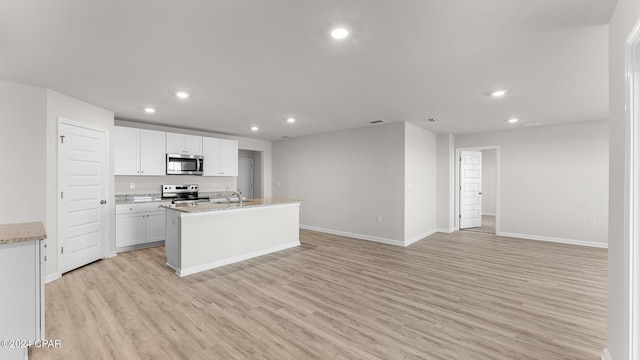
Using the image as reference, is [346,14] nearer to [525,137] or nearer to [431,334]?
[431,334]

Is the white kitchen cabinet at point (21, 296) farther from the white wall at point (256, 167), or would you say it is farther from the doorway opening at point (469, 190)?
the doorway opening at point (469, 190)

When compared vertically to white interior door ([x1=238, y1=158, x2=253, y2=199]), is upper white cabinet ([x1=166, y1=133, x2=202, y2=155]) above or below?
above

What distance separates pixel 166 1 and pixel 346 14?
114 cm

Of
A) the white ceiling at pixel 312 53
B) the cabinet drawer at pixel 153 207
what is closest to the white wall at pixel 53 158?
the white ceiling at pixel 312 53

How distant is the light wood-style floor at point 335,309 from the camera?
2.16 meters

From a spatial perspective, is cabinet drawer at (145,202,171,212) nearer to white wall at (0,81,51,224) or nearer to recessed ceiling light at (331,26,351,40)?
white wall at (0,81,51,224)

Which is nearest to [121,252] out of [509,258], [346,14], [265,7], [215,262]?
[215,262]

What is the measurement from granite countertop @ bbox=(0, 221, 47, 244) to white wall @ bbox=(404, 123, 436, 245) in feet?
16.7

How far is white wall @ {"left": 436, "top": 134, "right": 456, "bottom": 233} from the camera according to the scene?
268 inches

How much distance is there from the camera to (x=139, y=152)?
5.29 meters

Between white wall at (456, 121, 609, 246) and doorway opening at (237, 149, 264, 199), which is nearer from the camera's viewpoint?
white wall at (456, 121, 609, 246)

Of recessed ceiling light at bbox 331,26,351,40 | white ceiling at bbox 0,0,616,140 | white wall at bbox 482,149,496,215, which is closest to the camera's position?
white ceiling at bbox 0,0,616,140

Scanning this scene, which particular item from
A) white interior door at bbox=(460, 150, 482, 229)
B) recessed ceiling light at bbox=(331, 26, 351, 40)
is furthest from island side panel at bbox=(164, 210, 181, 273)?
white interior door at bbox=(460, 150, 482, 229)

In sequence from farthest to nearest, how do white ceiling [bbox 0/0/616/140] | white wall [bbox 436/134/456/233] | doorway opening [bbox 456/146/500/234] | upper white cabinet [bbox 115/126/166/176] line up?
doorway opening [bbox 456/146/500/234] < white wall [bbox 436/134/456/233] < upper white cabinet [bbox 115/126/166/176] < white ceiling [bbox 0/0/616/140]
